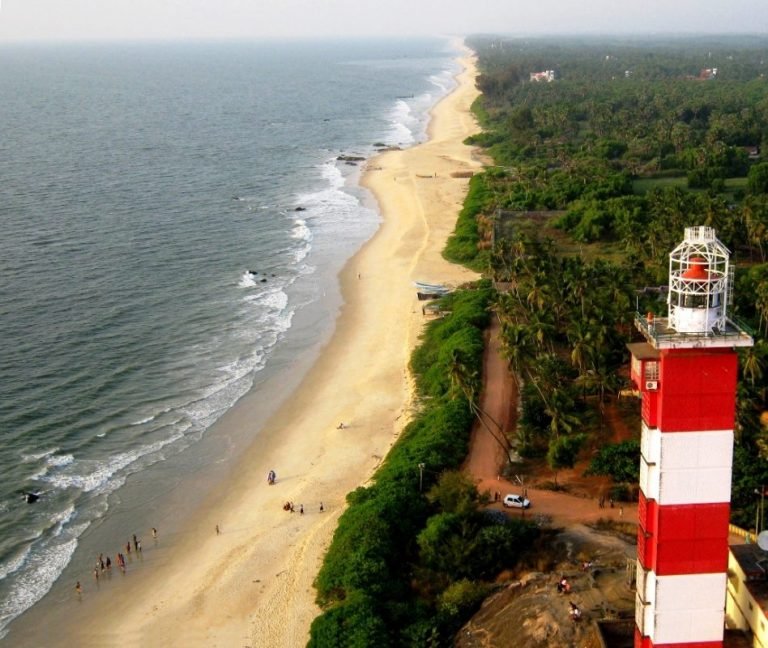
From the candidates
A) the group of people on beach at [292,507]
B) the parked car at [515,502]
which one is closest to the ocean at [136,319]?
the group of people on beach at [292,507]

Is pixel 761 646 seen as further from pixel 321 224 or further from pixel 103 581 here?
pixel 321 224

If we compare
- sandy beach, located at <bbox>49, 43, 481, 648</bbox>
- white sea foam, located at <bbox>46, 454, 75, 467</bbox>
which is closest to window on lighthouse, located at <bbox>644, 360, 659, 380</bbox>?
sandy beach, located at <bbox>49, 43, 481, 648</bbox>

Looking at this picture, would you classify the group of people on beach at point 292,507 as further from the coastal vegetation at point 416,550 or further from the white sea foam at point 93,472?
the white sea foam at point 93,472

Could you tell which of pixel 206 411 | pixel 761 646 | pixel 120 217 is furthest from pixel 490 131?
pixel 761 646

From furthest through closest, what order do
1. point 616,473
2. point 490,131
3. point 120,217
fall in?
point 490,131
point 120,217
point 616,473

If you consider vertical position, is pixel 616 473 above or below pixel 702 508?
below

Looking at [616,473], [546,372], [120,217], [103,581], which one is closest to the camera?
[103,581]
